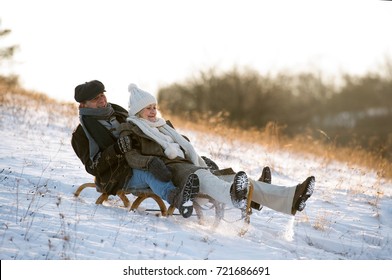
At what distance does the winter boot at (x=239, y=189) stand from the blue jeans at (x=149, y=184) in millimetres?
502

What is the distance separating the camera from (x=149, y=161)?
4082 mm

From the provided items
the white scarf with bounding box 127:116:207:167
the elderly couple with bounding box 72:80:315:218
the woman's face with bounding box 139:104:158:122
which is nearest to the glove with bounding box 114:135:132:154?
the elderly couple with bounding box 72:80:315:218

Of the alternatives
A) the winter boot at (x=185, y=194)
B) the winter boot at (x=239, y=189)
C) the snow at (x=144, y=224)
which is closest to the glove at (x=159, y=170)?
the winter boot at (x=185, y=194)

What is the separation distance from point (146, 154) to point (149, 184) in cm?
26

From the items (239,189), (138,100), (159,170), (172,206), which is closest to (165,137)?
(138,100)

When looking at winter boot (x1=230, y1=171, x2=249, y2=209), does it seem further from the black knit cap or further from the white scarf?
the black knit cap

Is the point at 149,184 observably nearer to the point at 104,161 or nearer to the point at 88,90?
the point at 104,161

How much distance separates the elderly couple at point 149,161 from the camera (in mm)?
3918

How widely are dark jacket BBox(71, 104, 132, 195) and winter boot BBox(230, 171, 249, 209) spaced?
98 centimetres

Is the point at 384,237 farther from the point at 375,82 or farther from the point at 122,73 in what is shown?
the point at 375,82

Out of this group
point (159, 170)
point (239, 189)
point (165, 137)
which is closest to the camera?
point (239, 189)

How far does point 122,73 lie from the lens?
348 inches

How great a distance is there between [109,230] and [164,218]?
0.60 m

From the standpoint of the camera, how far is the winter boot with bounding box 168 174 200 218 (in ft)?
12.8
